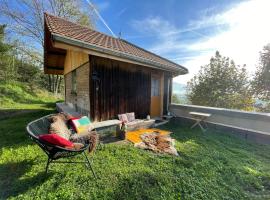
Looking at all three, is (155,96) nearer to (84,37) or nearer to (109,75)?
(109,75)

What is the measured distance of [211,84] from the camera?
524 inches

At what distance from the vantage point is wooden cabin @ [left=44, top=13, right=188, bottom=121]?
4293mm

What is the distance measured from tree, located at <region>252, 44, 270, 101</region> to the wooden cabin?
27.9ft

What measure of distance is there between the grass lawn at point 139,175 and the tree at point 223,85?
9.13 meters

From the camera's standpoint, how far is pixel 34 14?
14492mm

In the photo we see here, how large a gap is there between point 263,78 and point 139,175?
13.8 metres

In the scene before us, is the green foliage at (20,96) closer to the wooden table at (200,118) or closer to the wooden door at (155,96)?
the wooden door at (155,96)

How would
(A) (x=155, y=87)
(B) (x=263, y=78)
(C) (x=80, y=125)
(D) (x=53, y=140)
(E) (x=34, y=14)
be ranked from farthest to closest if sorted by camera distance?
(E) (x=34, y=14)
(B) (x=263, y=78)
(A) (x=155, y=87)
(C) (x=80, y=125)
(D) (x=53, y=140)

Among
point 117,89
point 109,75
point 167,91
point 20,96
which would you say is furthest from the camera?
point 20,96

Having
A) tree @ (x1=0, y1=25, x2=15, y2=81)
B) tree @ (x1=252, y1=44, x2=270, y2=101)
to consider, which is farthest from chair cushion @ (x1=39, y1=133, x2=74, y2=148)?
tree @ (x1=252, y1=44, x2=270, y2=101)

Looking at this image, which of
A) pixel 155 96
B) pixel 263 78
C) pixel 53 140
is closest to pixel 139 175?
pixel 53 140

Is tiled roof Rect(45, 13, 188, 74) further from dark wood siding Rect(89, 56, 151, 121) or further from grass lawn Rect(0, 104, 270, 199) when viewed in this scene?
grass lawn Rect(0, 104, 270, 199)

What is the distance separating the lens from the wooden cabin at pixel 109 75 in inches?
169

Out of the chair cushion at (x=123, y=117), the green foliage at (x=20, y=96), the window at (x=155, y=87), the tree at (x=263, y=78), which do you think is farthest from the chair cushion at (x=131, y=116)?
the tree at (x=263, y=78)
